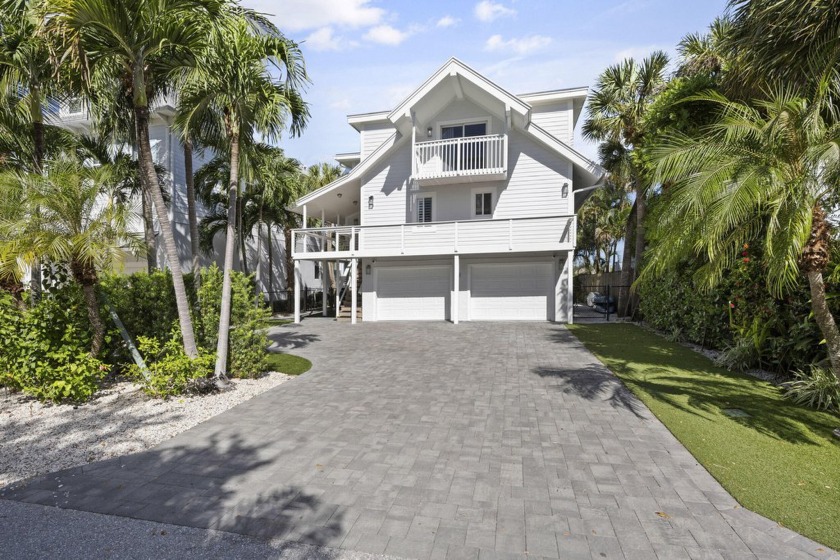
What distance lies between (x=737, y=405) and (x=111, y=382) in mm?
10585

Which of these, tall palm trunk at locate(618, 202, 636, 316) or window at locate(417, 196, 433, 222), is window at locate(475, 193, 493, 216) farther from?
tall palm trunk at locate(618, 202, 636, 316)

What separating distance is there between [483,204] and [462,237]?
223 cm

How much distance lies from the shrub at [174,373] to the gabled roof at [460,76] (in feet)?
40.4

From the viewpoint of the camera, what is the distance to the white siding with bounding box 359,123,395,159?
62.4 feet

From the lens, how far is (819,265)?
4.68 meters

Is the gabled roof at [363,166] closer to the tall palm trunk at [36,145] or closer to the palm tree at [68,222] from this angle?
the tall palm trunk at [36,145]

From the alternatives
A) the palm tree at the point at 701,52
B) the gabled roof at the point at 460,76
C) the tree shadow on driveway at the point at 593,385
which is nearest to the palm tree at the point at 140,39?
the tree shadow on driveway at the point at 593,385

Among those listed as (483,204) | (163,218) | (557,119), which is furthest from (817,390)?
(557,119)

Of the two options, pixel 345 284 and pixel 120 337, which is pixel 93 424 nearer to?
pixel 120 337

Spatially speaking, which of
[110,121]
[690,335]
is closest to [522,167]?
[690,335]

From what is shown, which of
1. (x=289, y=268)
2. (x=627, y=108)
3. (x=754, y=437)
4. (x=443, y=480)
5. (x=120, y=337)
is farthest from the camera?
(x=289, y=268)

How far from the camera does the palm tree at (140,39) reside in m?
5.43

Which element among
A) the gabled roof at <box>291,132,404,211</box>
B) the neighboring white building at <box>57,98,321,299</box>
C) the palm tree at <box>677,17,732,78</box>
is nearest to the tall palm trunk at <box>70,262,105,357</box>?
the neighboring white building at <box>57,98,321,299</box>

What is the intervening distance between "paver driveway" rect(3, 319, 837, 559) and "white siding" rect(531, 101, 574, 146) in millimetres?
13532
